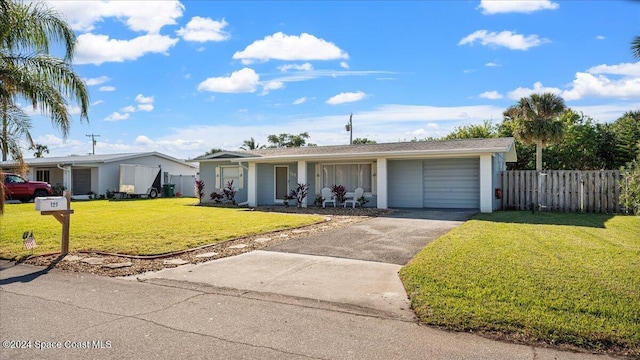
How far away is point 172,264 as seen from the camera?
7.50 meters

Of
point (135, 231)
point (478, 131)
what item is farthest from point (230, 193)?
point (478, 131)

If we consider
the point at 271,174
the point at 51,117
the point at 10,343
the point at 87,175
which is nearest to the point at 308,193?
the point at 271,174

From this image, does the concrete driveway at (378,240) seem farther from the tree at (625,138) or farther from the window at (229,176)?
the tree at (625,138)

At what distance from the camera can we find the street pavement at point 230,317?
3.82 metres

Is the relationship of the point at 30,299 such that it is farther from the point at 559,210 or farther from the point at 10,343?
the point at 559,210

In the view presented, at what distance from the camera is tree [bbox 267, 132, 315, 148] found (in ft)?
184

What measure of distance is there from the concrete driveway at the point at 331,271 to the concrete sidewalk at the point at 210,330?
0.34 m

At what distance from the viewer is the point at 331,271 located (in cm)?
677

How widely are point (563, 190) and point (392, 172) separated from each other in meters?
6.67

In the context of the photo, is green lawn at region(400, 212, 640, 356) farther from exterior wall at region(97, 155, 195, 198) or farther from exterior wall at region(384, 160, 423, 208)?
exterior wall at region(97, 155, 195, 198)

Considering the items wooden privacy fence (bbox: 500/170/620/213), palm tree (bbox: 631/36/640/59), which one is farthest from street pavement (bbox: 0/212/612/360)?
wooden privacy fence (bbox: 500/170/620/213)

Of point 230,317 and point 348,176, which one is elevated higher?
point 348,176

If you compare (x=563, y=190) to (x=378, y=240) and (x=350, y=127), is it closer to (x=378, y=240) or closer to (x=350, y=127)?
(x=378, y=240)

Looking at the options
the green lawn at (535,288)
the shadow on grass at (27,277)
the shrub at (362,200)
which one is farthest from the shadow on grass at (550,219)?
the shadow on grass at (27,277)
